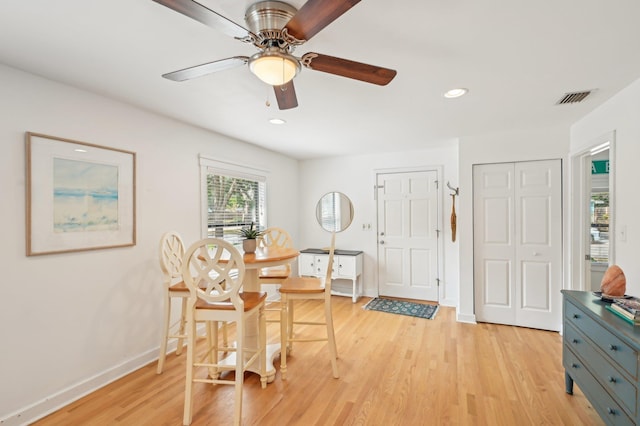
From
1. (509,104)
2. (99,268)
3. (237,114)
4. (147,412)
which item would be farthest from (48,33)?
(509,104)

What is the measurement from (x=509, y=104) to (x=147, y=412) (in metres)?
3.82

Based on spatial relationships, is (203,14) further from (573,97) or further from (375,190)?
(375,190)

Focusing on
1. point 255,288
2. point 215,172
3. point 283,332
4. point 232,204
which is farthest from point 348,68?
point 232,204

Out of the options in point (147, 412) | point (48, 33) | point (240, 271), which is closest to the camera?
point (48, 33)

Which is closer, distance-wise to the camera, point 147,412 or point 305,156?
point 147,412

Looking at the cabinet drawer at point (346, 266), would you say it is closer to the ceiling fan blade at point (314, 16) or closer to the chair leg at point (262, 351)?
the chair leg at point (262, 351)

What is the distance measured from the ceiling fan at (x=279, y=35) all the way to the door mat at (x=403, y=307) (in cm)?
332

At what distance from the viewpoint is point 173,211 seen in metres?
3.02

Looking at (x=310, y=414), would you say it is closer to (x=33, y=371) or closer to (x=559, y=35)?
(x=33, y=371)

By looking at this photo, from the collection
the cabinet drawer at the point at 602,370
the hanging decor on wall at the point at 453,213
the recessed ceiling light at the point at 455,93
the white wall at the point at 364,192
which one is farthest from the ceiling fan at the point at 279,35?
the hanging decor on wall at the point at 453,213

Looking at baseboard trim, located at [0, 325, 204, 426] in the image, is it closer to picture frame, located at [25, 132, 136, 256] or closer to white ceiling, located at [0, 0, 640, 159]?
picture frame, located at [25, 132, 136, 256]

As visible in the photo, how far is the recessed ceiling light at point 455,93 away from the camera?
2318mm

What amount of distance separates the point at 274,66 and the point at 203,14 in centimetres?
38

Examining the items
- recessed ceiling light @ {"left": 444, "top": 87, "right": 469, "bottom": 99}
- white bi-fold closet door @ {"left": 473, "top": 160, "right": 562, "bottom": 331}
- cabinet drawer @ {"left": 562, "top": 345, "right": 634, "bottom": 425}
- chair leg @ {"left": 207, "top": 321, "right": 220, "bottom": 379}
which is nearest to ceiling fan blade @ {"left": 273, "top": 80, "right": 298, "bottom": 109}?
recessed ceiling light @ {"left": 444, "top": 87, "right": 469, "bottom": 99}
